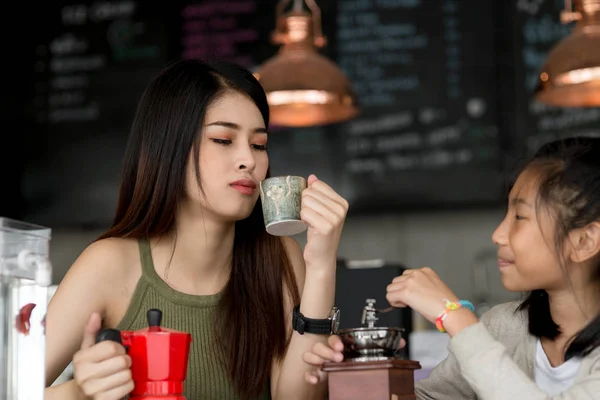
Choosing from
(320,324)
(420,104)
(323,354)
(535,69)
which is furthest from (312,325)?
(535,69)

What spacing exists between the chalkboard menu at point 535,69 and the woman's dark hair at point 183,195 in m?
2.44

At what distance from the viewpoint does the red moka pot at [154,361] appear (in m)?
1.18

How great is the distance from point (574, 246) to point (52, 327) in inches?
37.1

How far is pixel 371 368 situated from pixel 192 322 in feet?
1.86

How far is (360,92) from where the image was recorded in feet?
13.7

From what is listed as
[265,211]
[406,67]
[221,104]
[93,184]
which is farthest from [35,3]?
[265,211]

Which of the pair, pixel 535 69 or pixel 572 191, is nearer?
pixel 572 191

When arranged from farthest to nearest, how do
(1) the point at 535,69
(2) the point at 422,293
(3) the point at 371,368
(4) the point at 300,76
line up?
(1) the point at 535,69 < (4) the point at 300,76 < (2) the point at 422,293 < (3) the point at 371,368

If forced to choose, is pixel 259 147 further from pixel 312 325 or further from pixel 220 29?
pixel 220 29

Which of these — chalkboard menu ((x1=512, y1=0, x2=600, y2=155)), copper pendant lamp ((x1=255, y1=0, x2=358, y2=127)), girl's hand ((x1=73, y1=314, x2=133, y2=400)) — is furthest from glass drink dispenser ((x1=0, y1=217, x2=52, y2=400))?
chalkboard menu ((x1=512, y1=0, x2=600, y2=155))

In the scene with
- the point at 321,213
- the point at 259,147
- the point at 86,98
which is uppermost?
the point at 86,98

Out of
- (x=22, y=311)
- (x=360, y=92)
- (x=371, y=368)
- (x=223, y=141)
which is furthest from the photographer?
(x=360, y=92)

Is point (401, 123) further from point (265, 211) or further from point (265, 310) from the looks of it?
point (265, 211)

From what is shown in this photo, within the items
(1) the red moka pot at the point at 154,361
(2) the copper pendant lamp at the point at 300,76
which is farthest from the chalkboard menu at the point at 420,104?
(1) the red moka pot at the point at 154,361
